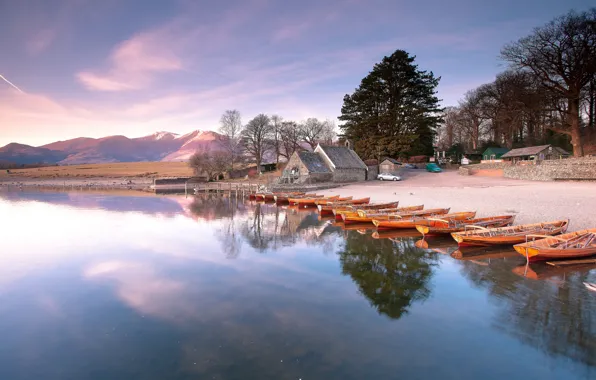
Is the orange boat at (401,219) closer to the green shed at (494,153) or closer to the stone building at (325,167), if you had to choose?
the stone building at (325,167)

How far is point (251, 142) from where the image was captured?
66.8 m

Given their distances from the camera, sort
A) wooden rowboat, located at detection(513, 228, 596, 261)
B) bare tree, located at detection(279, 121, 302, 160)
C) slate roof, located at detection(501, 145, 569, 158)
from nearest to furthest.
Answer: wooden rowboat, located at detection(513, 228, 596, 261) → slate roof, located at detection(501, 145, 569, 158) → bare tree, located at detection(279, 121, 302, 160)

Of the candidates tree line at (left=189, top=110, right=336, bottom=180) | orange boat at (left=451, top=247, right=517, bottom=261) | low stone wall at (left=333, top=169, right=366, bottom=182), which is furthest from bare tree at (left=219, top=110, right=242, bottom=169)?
orange boat at (left=451, top=247, right=517, bottom=261)

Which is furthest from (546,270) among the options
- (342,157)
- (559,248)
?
(342,157)

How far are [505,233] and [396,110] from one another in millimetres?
49325

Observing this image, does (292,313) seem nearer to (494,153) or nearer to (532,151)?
(532,151)

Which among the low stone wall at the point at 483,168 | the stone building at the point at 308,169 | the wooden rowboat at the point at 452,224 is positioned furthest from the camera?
the stone building at the point at 308,169

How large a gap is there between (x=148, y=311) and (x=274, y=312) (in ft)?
10.6

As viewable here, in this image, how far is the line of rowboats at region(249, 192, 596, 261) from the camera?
11.0m

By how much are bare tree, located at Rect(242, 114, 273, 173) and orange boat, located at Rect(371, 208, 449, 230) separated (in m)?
48.4

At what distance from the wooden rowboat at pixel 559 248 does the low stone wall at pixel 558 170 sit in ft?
85.5

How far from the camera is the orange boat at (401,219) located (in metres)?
16.8

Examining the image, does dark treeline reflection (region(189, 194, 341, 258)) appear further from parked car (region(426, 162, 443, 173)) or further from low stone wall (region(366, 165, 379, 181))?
parked car (region(426, 162, 443, 173))

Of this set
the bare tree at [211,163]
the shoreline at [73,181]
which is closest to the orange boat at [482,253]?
the bare tree at [211,163]
